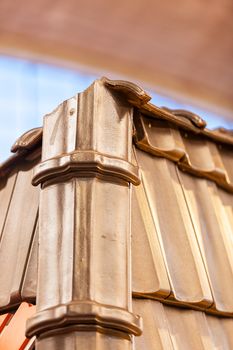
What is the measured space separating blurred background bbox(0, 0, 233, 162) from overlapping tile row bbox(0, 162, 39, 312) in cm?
438

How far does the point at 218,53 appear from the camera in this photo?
6578mm

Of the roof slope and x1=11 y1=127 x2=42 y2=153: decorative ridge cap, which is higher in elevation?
x1=11 y1=127 x2=42 y2=153: decorative ridge cap

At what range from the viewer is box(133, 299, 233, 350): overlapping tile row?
4.28ft

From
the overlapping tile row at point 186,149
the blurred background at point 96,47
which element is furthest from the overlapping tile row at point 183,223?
the blurred background at point 96,47

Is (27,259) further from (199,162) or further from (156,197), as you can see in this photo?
(199,162)

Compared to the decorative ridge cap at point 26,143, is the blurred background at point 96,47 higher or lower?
higher

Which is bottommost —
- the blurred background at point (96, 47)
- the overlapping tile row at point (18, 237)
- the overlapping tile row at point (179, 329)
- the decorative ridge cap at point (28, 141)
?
the overlapping tile row at point (179, 329)

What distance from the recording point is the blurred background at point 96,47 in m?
6.03

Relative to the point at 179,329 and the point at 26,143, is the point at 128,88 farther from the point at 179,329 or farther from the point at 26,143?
the point at 179,329

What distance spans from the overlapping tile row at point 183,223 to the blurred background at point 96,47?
4.40 meters

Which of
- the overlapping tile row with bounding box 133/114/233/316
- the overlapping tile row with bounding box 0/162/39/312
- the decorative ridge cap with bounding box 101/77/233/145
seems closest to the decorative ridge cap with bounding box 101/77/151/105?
the decorative ridge cap with bounding box 101/77/233/145

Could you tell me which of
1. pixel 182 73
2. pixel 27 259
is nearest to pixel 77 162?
pixel 27 259

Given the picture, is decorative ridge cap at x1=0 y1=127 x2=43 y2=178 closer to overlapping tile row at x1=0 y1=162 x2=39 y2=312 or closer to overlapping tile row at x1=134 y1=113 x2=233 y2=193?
overlapping tile row at x1=0 y1=162 x2=39 y2=312

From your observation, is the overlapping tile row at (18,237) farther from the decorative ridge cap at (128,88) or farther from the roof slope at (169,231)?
the decorative ridge cap at (128,88)
